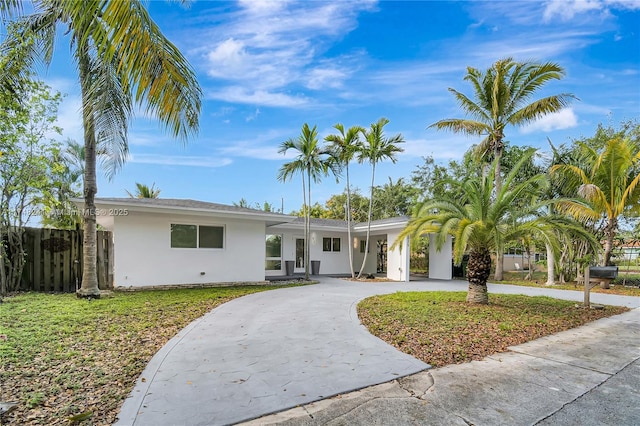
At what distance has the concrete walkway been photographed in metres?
3.10

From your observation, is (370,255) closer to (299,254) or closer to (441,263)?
(441,263)

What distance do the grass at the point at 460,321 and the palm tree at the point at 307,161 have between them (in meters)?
6.67

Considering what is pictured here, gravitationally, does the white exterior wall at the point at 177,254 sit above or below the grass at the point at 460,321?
above

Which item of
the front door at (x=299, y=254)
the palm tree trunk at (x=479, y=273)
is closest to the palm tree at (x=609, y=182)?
the palm tree trunk at (x=479, y=273)

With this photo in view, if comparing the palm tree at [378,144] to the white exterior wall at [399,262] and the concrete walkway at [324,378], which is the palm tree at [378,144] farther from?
the concrete walkway at [324,378]

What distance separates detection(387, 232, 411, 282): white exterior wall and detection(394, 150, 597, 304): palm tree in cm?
630

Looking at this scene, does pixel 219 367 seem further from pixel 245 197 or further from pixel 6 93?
pixel 245 197

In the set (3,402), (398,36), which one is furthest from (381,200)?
(3,402)

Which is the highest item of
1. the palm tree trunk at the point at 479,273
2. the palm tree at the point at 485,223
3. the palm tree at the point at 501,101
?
the palm tree at the point at 501,101

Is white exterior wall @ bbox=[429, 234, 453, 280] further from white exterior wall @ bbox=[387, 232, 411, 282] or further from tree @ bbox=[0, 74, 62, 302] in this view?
tree @ bbox=[0, 74, 62, 302]

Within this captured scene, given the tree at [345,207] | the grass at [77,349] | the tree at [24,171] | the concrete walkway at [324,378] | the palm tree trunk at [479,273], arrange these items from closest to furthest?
1. the concrete walkway at [324,378]
2. the grass at [77,349]
3. the palm tree trunk at [479,273]
4. the tree at [24,171]
5. the tree at [345,207]

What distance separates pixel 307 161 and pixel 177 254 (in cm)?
647

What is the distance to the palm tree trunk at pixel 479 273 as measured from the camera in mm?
8844

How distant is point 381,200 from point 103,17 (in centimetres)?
2831
